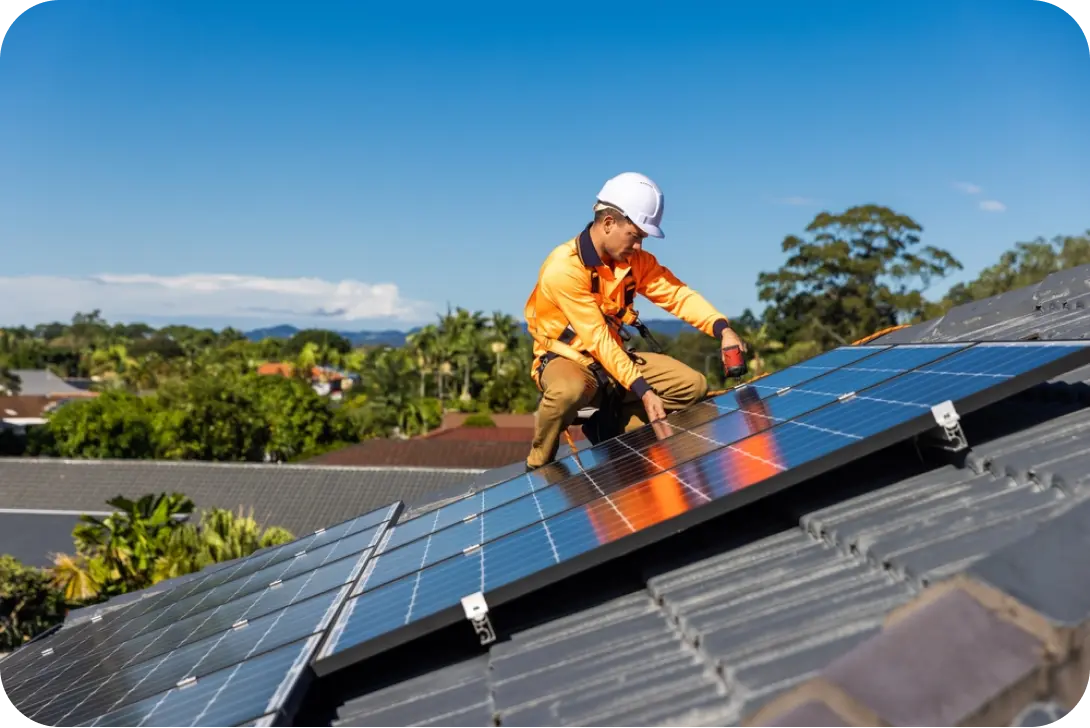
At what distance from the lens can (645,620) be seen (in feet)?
12.4

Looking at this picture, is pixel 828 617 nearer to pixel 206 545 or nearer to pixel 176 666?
pixel 176 666

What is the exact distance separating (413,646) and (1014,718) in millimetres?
2524

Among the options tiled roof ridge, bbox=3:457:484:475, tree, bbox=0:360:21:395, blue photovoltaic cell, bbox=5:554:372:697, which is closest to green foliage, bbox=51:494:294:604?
Answer: tiled roof ridge, bbox=3:457:484:475

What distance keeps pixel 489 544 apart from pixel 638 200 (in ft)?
7.84

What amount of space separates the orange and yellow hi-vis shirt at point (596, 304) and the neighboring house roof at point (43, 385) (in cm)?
12908

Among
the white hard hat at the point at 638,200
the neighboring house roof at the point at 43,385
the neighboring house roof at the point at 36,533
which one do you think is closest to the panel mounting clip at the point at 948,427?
the white hard hat at the point at 638,200

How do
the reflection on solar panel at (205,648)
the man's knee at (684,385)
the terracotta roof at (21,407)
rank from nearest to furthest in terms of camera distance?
the reflection on solar panel at (205,648) < the man's knee at (684,385) < the terracotta roof at (21,407)

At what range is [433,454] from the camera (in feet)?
138

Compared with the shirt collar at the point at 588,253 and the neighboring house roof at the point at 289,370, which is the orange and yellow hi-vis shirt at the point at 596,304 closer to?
the shirt collar at the point at 588,253

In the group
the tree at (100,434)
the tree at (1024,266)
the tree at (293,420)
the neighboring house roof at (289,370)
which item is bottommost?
the tree at (1024,266)

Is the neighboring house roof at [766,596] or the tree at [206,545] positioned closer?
the neighboring house roof at [766,596]

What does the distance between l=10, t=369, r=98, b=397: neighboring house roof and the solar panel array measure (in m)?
129

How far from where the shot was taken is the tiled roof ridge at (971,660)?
2.33 m

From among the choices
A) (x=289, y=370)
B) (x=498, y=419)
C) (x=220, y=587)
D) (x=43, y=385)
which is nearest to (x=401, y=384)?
(x=498, y=419)
